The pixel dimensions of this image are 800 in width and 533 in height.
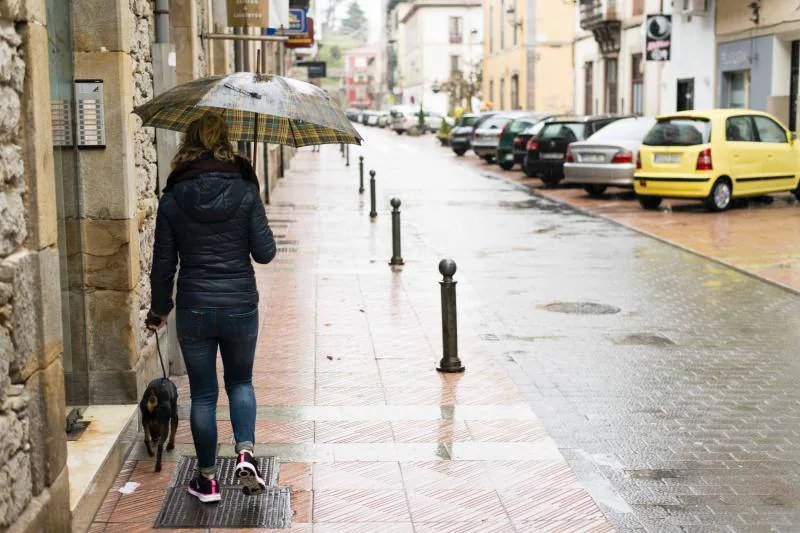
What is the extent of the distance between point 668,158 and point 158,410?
1506cm

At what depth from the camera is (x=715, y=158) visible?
1906cm

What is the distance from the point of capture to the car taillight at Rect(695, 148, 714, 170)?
19.0m

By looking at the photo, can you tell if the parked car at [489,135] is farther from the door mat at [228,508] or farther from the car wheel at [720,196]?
the door mat at [228,508]

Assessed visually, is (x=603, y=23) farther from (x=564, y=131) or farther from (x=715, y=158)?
(x=715, y=158)

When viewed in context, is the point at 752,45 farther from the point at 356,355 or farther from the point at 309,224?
the point at 356,355

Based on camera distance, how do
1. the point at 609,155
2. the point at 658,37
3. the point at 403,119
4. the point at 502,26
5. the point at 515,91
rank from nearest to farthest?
the point at 609,155, the point at 658,37, the point at 515,91, the point at 502,26, the point at 403,119

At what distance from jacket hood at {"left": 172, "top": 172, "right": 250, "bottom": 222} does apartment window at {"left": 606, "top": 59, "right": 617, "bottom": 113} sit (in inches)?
1358

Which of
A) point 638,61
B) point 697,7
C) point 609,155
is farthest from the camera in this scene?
point 638,61

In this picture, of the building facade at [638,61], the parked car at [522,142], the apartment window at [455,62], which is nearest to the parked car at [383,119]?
the apartment window at [455,62]

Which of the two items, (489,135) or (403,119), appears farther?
A: (403,119)

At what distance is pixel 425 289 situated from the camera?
1180 centimetres

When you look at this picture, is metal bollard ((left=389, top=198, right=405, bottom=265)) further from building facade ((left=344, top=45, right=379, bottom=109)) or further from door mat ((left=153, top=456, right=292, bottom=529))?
building facade ((left=344, top=45, right=379, bottom=109))

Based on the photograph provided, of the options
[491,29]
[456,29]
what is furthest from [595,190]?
[456,29]

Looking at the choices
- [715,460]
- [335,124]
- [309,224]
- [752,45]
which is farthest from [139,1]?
[752,45]
